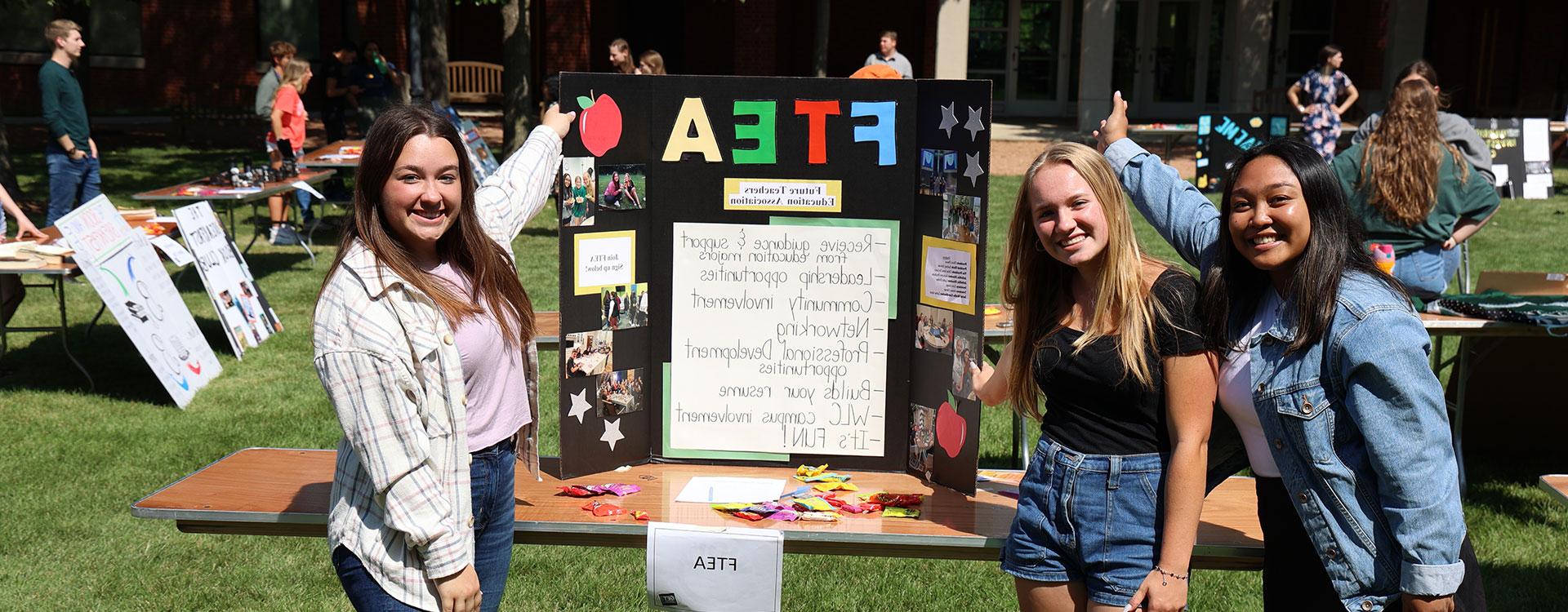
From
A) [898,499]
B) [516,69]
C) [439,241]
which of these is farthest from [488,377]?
[516,69]

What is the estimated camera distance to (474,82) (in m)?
24.9

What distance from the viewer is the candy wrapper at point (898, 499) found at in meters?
3.21

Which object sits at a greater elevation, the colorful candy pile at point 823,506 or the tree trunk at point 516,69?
the tree trunk at point 516,69

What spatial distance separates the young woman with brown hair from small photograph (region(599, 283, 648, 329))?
129 inches

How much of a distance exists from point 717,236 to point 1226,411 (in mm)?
1450

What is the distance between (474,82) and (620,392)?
→ 2269 cm

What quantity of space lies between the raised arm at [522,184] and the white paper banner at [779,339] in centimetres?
47

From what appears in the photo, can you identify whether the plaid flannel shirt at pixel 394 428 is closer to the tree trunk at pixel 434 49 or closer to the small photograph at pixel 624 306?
the small photograph at pixel 624 306

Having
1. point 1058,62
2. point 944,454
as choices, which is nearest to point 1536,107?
point 1058,62

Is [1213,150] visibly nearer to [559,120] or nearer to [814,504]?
[814,504]

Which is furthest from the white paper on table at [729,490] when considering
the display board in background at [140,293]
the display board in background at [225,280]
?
the display board in background at [225,280]

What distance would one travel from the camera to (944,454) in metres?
3.34

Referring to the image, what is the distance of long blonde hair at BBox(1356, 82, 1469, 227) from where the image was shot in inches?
200

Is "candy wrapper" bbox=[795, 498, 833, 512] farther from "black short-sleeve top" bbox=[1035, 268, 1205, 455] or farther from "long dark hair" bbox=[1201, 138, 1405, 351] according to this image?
"long dark hair" bbox=[1201, 138, 1405, 351]
